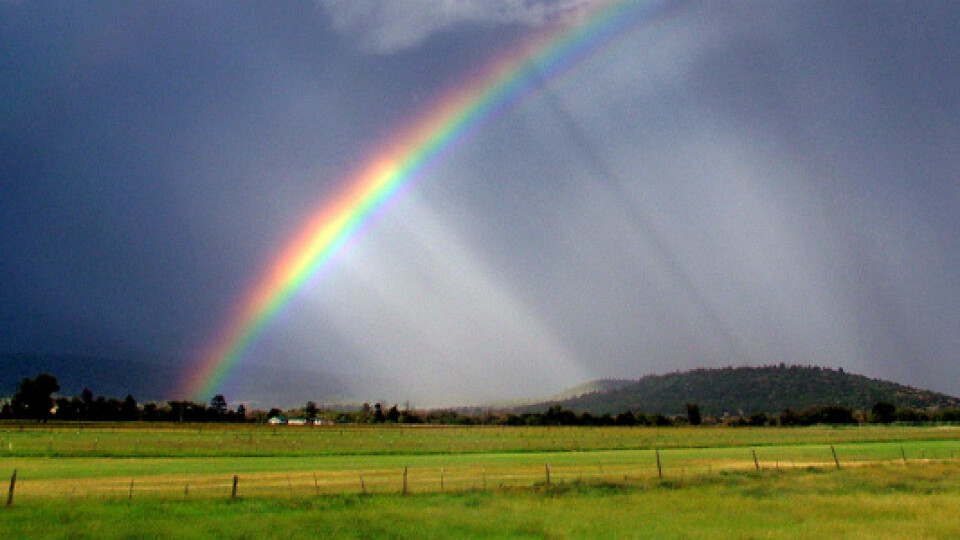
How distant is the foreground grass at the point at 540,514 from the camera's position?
23.5m

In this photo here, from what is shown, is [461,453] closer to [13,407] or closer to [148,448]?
[148,448]

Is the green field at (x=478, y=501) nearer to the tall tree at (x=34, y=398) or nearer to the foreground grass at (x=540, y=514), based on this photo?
the foreground grass at (x=540, y=514)

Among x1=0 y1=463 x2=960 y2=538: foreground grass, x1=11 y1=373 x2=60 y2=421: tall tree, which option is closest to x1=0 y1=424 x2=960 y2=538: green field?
x1=0 y1=463 x2=960 y2=538: foreground grass

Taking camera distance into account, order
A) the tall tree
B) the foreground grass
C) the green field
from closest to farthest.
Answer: the foreground grass < the green field < the tall tree

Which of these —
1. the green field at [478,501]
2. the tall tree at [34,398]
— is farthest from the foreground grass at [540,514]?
the tall tree at [34,398]

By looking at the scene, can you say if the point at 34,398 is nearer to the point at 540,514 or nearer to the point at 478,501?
the point at 478,501

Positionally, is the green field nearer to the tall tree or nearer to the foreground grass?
the foreground grass

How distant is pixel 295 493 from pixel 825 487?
27.7 meters

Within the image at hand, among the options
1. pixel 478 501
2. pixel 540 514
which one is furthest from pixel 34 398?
pixel 540 514

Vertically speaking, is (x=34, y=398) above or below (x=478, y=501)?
above

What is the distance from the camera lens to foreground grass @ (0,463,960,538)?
2345 cm

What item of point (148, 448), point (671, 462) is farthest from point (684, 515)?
point (148, 448)

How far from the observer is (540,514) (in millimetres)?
27719

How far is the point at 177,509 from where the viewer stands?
28.2 meters
